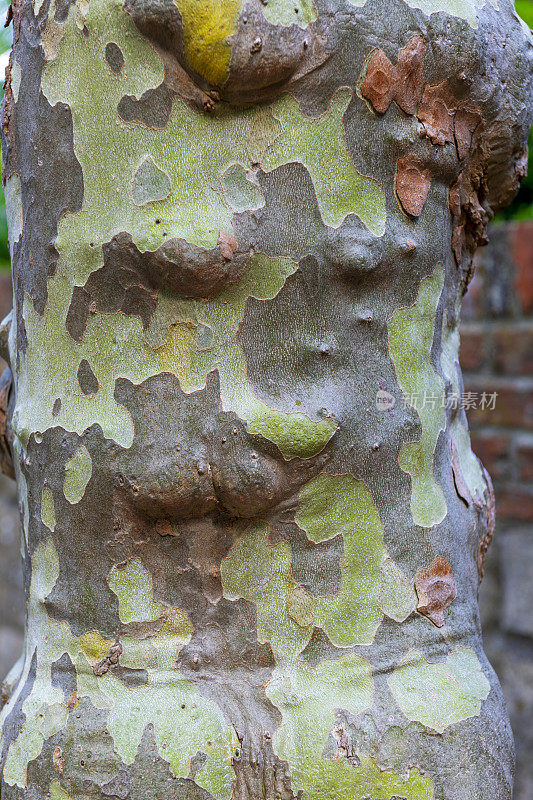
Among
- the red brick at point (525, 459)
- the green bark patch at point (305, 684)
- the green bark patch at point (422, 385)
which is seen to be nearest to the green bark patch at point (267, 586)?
the green bark patch at point (305, 684)

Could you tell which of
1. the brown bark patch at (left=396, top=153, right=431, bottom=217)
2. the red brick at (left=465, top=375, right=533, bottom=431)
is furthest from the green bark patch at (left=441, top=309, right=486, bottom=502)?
the red brick at (left=465, top=375, right=533, bottom=431)

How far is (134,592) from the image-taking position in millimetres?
684

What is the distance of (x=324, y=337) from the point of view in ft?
2.26

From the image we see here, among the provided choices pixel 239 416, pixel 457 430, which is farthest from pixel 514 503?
pixel 239 416

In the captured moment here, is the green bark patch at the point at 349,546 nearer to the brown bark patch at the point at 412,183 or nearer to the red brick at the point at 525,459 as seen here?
the brown bark patch at the point at 412,183

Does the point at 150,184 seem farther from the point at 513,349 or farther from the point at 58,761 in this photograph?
the point at 513,349

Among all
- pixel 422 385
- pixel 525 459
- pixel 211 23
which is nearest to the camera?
pixel 211 23

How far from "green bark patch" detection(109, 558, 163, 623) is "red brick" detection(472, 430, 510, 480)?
109 centimetres

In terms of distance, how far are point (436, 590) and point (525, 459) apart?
951 millimetres

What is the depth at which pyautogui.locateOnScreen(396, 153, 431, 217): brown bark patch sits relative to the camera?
2.32 feet

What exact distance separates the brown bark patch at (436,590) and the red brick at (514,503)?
3.09 feet

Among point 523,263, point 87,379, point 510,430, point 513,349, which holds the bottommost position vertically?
point 510,430

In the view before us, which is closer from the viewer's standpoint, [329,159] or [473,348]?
[329,159]

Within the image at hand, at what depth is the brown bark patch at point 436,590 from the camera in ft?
2.31
